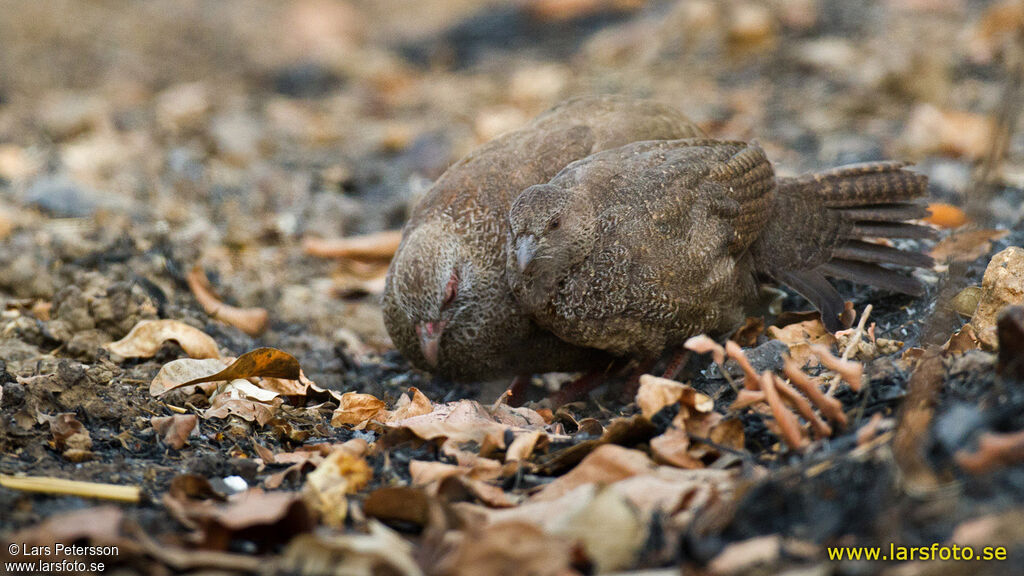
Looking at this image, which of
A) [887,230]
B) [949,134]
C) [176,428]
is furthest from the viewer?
[949,134]

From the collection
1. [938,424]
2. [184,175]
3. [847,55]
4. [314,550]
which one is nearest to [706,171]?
[938,424]

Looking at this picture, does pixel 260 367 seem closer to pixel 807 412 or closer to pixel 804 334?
pixel 807 412

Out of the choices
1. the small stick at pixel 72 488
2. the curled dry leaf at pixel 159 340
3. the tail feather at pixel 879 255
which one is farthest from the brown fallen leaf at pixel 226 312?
the tail feather at pixel 879 255

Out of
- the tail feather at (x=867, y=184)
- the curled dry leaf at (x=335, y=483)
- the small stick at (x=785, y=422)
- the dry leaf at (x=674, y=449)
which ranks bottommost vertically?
the curled dry leaf at (x=335, y=483)

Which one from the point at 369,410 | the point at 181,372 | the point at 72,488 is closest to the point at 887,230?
the point at 369,410

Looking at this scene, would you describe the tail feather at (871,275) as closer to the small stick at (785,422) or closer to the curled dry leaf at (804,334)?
the curled dry leaf at (804,334)

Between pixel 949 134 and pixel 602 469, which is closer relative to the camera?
pixel 602 469
